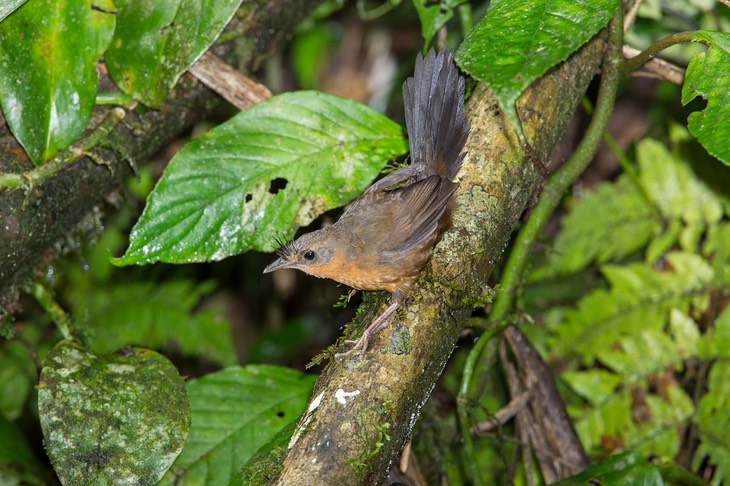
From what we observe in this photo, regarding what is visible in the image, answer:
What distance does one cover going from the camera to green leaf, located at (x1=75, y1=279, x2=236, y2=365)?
413 cm

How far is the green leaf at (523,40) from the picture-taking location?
167 cm

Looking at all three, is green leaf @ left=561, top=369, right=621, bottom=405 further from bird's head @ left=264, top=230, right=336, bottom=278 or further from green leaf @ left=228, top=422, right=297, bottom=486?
green leaf @ left=228, top=422, right=297, bottom=486

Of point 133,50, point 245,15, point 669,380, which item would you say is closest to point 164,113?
point 133,50

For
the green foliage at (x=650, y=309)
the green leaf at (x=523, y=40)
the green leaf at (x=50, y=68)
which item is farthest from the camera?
the green foliage at (x=650, y=309)

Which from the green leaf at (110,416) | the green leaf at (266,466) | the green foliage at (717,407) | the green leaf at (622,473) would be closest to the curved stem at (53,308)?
the green leaf at (110,416)

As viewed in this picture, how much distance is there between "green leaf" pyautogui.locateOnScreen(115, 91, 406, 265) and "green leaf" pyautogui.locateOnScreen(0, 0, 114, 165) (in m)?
0.36

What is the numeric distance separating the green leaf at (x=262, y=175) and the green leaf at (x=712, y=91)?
101cm

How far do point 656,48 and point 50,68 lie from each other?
6.04 ft

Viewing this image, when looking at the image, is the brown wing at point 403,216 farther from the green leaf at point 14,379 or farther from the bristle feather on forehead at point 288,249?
the green leaf at point 14,379

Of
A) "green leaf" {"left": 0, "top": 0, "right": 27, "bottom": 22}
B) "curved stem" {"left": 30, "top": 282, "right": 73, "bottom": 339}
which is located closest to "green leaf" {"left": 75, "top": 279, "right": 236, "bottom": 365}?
"curved stem" {"left": 30, "top": 282, "right": 73, "bottom": 339}

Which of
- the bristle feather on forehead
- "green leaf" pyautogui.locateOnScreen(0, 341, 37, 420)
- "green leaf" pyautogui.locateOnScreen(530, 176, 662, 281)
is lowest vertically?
"green leaf" pyautogui.locateOnScreen(530, 176, 662, 281)

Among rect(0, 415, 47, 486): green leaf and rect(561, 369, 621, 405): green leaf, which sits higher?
rect(0, 415, 47, 486): green leaf

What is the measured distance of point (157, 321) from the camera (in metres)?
4.21

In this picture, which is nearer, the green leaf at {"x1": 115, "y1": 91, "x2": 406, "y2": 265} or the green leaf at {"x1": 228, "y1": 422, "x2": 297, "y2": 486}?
the green leaf at {"x1": 228, "y1": 422, "x2": 297, "y2": 486}
